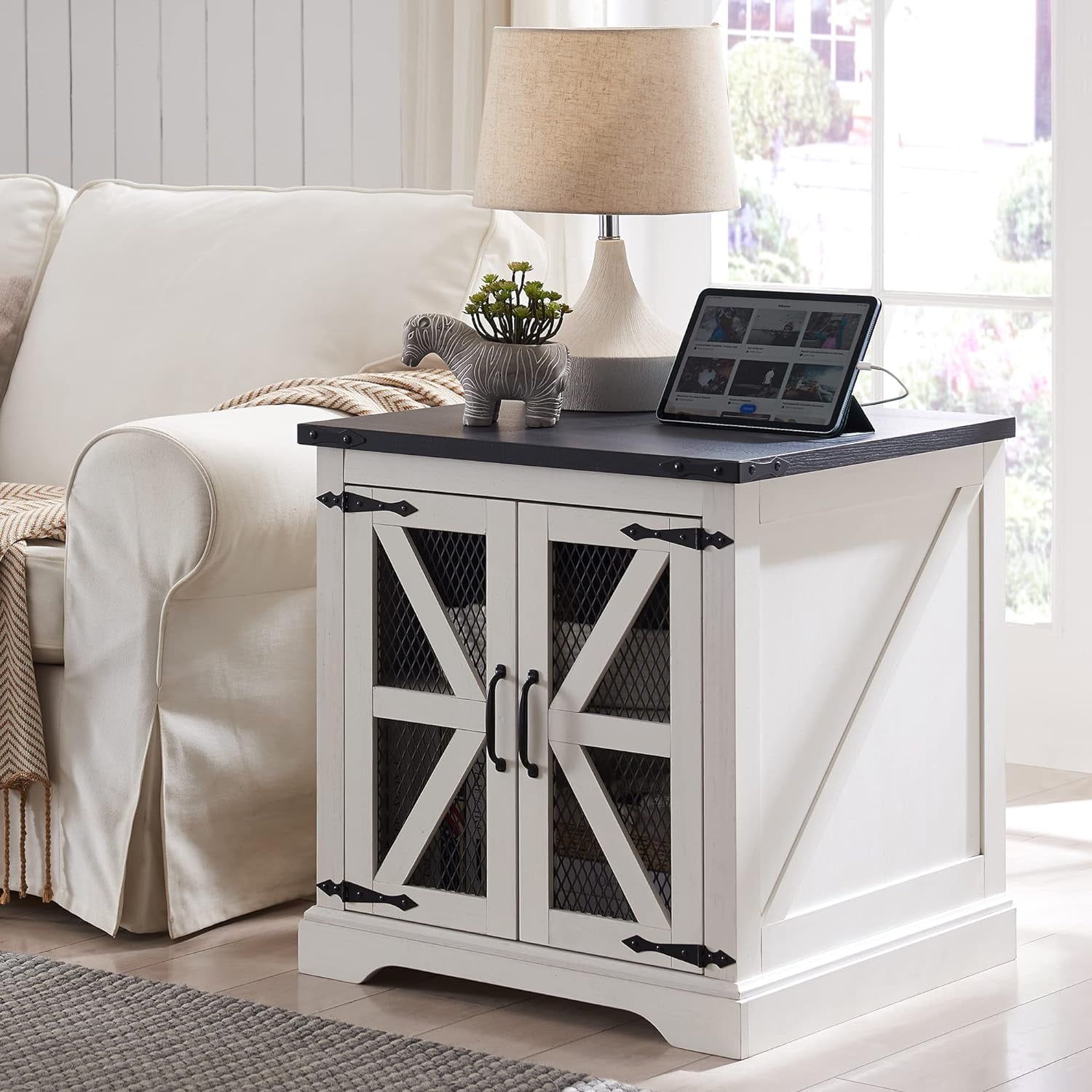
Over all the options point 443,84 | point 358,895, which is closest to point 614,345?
point 358,895

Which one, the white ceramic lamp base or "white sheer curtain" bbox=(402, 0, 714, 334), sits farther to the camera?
"white sheer curtain" bbox=(402, 0, 714, 334)

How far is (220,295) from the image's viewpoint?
9.20 ft

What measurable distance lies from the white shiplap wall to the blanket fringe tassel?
6.14 feet

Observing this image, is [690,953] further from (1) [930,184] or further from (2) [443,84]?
(2) [443,84]

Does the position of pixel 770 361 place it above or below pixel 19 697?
above

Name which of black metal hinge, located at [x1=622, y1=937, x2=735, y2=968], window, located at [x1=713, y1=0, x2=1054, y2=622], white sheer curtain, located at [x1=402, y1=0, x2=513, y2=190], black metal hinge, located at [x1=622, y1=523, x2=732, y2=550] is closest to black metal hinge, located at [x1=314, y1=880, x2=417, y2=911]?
black metal hinge, located at [x1=622, y1=937, x2=735, y2=968]

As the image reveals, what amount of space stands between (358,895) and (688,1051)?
0.42 meters

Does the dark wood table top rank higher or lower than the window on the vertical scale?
lower

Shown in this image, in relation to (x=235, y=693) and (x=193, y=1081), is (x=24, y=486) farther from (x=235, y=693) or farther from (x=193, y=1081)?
(x=193, y=1081)

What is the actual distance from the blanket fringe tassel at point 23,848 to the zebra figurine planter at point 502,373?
714mm

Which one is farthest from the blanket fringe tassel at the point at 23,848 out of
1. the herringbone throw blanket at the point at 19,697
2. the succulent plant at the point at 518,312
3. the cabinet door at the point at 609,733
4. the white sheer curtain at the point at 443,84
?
the white sheer curtain at the point at 443,84

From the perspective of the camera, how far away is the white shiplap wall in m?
3.89

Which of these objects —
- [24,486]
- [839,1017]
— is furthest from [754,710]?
[24,486]

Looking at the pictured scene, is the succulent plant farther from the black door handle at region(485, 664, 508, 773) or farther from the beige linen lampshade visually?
the black door handle at region(485, 664, 508, 773)
